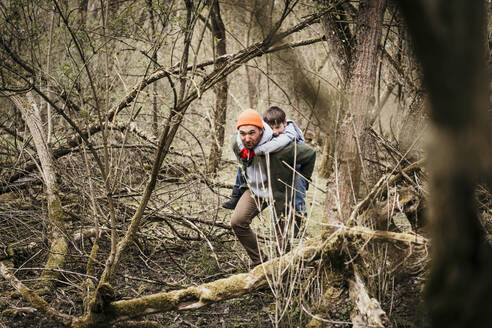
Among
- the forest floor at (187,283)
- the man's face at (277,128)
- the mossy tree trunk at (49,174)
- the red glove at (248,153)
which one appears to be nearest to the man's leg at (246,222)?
the forest floor at (187,283)

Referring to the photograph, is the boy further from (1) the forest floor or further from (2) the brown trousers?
(1) the forest floor

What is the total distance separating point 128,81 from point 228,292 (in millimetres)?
5048

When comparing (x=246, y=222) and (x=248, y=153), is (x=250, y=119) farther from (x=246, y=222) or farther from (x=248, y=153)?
(x=246, y=222)

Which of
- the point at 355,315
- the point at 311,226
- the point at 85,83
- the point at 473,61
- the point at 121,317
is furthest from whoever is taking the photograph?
the point at 311,226

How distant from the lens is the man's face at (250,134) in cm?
395

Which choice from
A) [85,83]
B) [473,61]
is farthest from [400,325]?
[85,83]

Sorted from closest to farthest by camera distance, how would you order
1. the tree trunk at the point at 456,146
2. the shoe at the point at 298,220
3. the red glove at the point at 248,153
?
1. the tree trunk at the point at 456,146
2. the shoe at the point at 298,220
3. the red glove at the point at 248,153

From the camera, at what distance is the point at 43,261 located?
4.27m

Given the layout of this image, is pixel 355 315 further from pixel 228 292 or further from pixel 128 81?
pixel 128 81

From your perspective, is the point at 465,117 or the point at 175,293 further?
the point at 175,293

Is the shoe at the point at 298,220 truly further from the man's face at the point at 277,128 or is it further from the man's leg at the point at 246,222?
the man's face at the point at 277,128

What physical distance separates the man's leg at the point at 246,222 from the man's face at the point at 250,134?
1.73 ft

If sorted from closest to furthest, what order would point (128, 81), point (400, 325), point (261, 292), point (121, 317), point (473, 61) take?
point (473, 61) → point (121, 317) → point (400, 325) → point (261, 292) → point (128, 81)

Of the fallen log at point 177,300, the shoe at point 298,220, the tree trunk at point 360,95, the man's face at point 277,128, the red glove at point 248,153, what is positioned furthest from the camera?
the man's face at point 277,128
